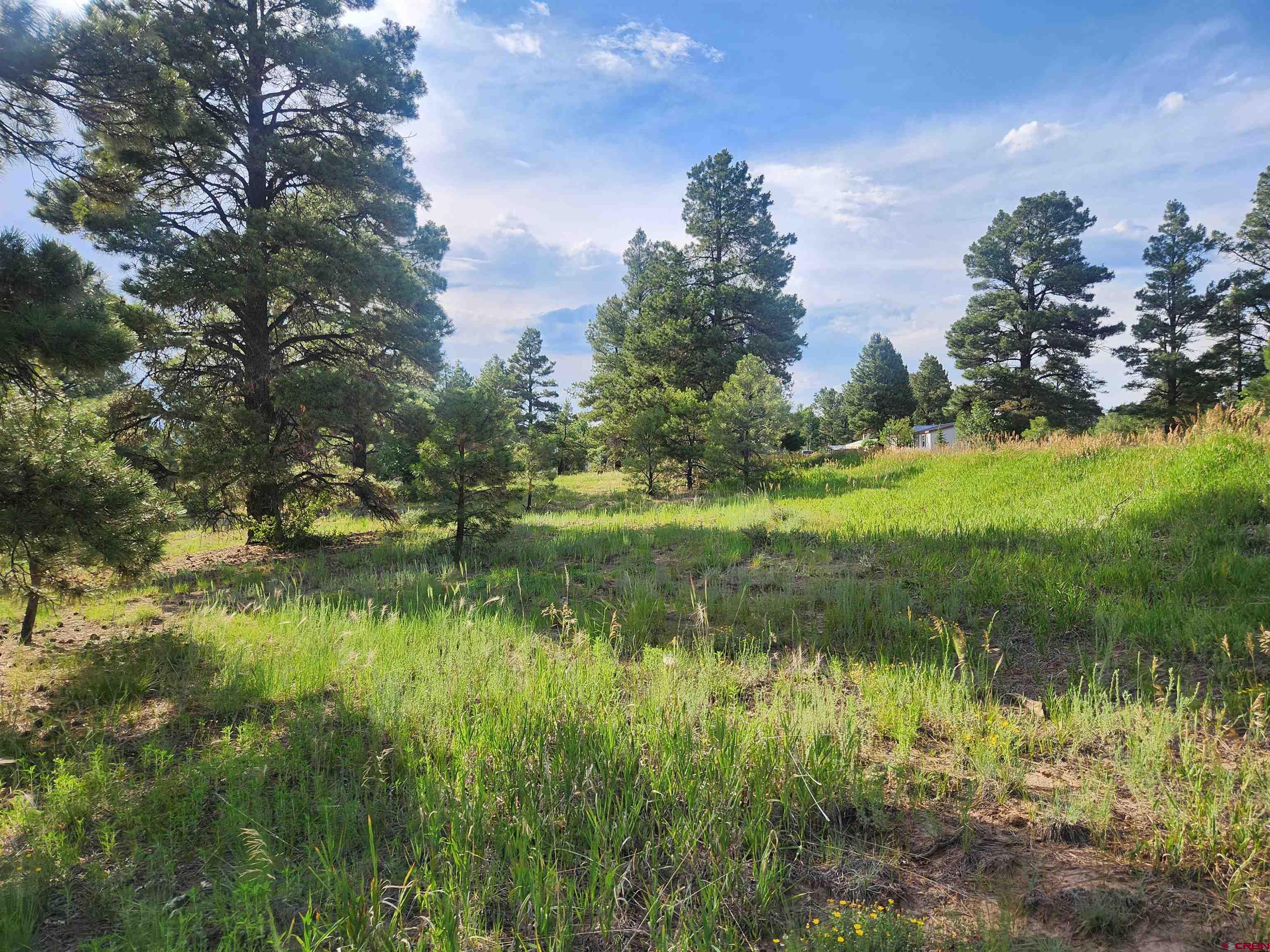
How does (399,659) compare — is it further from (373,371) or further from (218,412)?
(373,371)

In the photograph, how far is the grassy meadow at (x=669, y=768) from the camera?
1.94m

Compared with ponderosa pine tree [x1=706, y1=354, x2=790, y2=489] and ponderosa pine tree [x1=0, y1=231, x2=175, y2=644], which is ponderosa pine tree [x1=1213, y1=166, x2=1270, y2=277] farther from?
ponderosa pine tree [x1=0, y1=231, x2=175, y2=644]

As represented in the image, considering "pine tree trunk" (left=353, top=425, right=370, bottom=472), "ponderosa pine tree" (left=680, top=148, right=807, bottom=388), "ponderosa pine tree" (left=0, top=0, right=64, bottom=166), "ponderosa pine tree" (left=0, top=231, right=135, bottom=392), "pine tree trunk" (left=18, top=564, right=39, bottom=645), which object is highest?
"ponderosa pine tree" (left=680, top=148, right=807, bottom=388)

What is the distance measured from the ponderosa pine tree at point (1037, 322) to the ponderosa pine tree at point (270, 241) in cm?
2980

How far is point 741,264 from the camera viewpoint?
2702 cm

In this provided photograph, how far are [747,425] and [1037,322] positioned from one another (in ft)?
73.2

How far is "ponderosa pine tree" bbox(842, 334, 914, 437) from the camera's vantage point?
146ft

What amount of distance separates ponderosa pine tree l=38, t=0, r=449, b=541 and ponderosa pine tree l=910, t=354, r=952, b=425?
45972 millimetres

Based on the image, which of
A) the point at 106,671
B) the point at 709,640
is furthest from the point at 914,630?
the point at 106,671

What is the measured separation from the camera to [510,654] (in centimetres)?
436

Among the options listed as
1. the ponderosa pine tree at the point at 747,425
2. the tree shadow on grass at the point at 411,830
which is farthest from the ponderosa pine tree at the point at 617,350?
the tree shadow on grass at the point at 411,830

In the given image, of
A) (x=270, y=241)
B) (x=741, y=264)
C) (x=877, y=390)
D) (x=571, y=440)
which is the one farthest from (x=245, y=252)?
(x=877, y=390)

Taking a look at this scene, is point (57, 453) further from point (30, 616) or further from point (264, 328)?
point (264, 328)

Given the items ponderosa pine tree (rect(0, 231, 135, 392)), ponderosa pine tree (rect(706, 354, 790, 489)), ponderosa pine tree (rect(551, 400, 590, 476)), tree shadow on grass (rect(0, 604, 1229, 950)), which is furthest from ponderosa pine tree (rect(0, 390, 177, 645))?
ponderosa pine tree (rect(551, 400, 590, 476))
